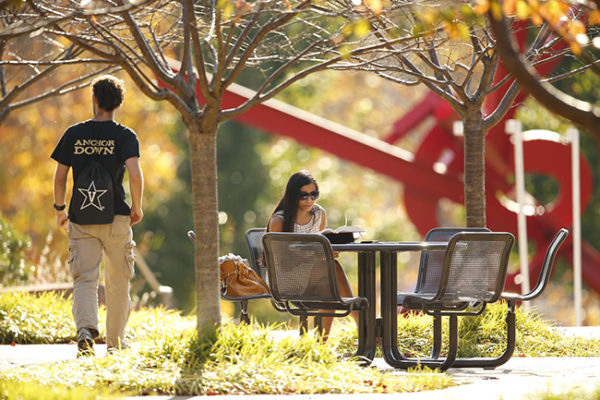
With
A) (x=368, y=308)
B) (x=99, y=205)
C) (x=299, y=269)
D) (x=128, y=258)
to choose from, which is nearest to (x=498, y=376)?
(x=368, y=308)

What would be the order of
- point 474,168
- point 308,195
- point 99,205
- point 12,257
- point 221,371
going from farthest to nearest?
point 12,257 < point 474,168 < point 308,195 < point 99,205 < point 221,371

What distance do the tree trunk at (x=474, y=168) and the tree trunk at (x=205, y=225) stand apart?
3.16 m

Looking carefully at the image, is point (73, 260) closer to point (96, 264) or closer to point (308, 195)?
point (96, 264)

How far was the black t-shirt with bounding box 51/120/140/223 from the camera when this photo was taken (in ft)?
22.6

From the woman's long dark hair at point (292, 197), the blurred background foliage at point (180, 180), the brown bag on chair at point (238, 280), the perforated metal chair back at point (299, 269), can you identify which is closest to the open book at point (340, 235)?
the perforated metal chair back at point (299, 269)

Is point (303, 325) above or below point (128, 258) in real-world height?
below

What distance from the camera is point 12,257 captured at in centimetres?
1240

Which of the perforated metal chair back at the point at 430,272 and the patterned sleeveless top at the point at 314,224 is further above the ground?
the patterned sleeveless top at the point at 314,224

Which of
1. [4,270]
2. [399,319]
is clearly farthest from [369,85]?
[399,319]

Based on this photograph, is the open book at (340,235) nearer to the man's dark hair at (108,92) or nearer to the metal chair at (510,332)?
the metal chair at (510,332)

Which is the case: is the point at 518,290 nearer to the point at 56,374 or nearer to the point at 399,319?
the point at 399,319

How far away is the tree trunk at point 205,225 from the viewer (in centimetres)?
654

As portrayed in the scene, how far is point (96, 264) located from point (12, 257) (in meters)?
5.81

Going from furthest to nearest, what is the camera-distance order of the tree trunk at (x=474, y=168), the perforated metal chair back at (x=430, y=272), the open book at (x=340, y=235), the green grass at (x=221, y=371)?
the tree trunk at (x=474, y=168), the perforated metal chair back at (x=430, y=272), the open book at (x=340, y=235), the green grass at (x=221, y=371)
